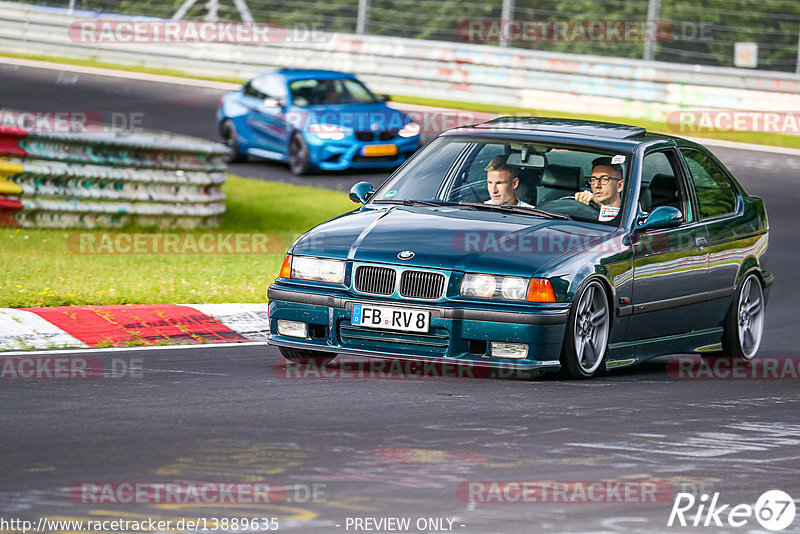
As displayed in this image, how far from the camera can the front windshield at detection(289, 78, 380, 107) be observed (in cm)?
2228

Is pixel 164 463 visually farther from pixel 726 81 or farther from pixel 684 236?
pixel 726 81

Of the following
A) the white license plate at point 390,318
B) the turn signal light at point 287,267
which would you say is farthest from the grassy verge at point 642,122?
the white license plate at point 390,318

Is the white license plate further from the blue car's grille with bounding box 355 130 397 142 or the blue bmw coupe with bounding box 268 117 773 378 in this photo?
the blue car's grille with bounding box 355 130 397 142

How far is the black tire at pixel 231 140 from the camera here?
22703 mm

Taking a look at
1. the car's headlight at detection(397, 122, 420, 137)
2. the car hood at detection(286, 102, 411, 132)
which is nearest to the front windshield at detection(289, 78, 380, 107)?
the car hood at detection(286, 102, 411, 132)

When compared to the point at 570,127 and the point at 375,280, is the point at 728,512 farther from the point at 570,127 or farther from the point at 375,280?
the point at 570,127

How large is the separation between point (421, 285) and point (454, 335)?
0.33m

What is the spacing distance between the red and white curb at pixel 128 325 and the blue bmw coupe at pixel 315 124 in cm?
1058

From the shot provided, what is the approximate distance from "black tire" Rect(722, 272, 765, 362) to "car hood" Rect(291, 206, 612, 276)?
179cm

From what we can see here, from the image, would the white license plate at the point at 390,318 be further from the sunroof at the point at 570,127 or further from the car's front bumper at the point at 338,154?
the car's front bumper at the point at 338,154

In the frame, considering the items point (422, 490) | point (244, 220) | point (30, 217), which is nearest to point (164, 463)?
point (422, 490)

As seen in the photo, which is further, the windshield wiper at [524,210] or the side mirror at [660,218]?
the side mirror at [660,218]

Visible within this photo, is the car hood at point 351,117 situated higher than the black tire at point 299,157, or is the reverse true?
the car hood at point 351,117

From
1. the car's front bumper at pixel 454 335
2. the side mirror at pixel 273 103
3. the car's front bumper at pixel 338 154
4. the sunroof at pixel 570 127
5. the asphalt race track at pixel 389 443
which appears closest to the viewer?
the asphalt race track at pixel 389 443
